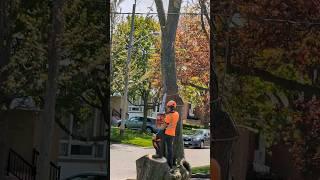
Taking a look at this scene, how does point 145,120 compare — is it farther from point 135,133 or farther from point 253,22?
point 253,22

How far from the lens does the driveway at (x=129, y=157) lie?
23.4 feet

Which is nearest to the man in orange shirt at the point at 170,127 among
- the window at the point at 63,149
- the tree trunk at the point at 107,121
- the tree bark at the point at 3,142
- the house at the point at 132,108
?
the house at the point at 132,108

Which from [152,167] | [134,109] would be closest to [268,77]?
[134,109]

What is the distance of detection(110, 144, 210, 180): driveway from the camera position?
7.14 metres

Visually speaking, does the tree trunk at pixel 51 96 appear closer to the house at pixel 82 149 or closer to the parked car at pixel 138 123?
the house at pixel 82 149

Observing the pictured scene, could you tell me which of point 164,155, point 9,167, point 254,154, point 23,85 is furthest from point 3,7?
point 254,154

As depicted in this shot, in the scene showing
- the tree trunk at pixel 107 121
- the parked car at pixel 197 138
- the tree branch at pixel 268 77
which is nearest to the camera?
the parked car at pixel 197 138

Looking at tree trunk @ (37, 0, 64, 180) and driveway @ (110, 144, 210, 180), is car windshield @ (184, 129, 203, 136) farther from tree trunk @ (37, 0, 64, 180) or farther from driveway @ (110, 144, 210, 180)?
tree trunk @ (37, 0, 64, 180)

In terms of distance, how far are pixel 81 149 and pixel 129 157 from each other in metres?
0.59

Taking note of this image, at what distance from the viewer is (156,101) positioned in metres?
7.23

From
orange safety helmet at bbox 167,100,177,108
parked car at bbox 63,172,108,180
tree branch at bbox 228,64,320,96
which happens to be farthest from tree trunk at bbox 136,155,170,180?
tree branch at bbox 228,64,320,96

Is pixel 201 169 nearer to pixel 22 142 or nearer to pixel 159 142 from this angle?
pixel 159 142

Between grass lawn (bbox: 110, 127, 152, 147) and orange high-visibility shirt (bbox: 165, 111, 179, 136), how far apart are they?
0.79ft

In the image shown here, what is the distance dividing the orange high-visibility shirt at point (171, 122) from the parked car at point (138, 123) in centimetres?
16
